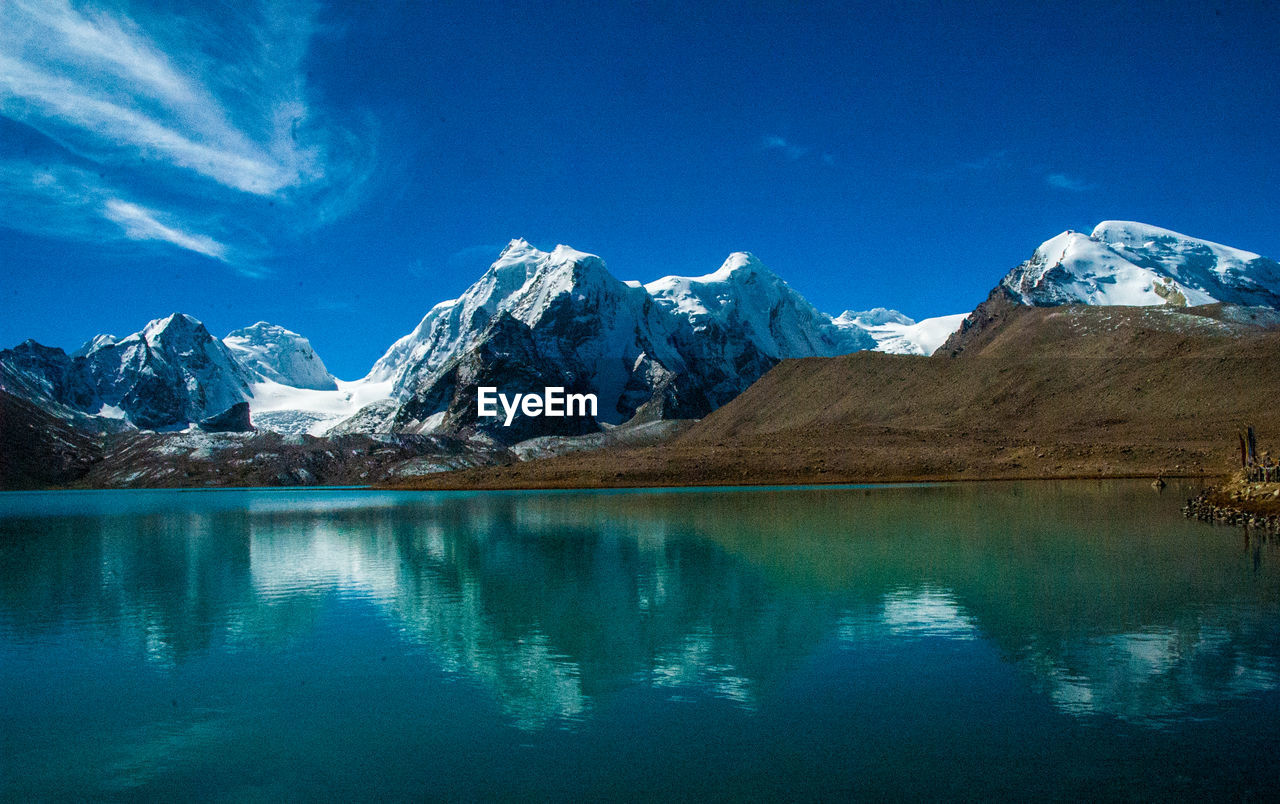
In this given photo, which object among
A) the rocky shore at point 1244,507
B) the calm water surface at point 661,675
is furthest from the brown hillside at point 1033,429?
the calm water surface at point 661,675

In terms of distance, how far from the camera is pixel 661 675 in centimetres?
2088

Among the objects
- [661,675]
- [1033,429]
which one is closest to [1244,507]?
[661,675]

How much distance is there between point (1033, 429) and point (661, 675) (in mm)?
168354

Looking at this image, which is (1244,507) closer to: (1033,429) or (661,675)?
(661,675)

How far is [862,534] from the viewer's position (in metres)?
53.0

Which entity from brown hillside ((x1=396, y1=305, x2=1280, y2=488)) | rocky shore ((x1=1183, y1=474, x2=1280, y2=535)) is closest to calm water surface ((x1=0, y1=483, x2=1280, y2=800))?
rocky shore ((x1=1183, y1=474, x2=1280, y2=535))

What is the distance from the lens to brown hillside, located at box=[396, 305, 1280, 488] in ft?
474

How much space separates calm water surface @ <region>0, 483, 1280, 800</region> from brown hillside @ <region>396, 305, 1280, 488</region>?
4180 inches

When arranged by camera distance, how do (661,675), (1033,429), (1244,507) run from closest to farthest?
(661,675)
(1244,507)
(1033,429)

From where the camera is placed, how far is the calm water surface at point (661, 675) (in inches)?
582

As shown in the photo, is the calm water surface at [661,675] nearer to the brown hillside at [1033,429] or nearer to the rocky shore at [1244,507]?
the rocky shore at [1244,507]

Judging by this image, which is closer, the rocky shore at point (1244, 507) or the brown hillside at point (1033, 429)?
the rocky shore at point (1244, 507)

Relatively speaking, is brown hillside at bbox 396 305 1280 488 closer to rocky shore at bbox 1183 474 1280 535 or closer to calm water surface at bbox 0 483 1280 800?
rocky shore at bbox 1183 474 1280 535

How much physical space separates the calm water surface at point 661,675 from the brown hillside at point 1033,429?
106173 millimetres
